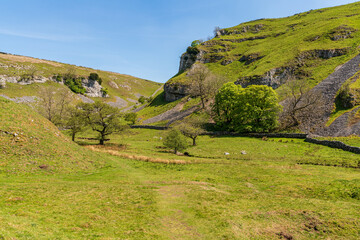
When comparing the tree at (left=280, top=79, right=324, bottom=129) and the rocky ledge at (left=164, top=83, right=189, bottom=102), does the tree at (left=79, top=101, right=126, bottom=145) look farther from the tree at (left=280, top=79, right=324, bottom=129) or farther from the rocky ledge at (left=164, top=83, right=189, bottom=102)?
the rocky ledge at (left=164, top=83, right=189, bottom=102)

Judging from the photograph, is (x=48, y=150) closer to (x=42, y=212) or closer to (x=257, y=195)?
(x=42, y=212)

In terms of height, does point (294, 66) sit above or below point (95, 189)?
above

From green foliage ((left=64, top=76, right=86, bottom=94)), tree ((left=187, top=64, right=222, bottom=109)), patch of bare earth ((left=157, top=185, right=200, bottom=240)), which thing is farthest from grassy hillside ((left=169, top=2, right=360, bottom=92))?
green foliage ((left=64, top=76, right=86, bottom=94))

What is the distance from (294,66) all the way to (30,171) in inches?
3886

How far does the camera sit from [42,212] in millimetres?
12414

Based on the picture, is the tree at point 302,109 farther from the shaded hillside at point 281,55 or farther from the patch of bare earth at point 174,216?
the patch of bare earth at point 174,216

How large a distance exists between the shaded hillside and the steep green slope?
239 ft

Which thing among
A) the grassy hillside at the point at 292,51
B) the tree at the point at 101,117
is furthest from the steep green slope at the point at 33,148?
the grassy hillside at the point at 292,51

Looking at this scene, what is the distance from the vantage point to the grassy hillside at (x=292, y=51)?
279 feet

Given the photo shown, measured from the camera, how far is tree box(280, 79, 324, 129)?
60.2m

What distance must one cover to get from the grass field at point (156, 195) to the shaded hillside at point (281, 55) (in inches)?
2300

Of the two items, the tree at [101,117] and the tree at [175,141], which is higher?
the tree at [101,117]

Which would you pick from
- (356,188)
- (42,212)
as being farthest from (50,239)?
(356,188)

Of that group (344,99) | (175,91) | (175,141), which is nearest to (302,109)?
(344,99)
